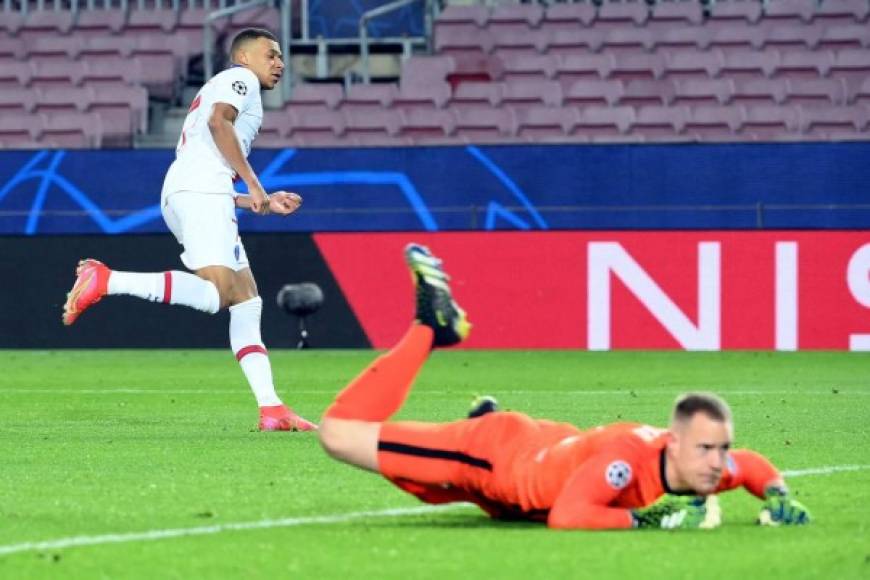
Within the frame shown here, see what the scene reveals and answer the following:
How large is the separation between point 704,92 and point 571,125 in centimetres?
161

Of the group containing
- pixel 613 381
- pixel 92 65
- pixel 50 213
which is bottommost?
pixel 613 381

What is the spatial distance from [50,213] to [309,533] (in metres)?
16.6

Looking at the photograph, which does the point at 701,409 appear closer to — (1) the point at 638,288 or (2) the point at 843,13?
(1) the point at 638,288

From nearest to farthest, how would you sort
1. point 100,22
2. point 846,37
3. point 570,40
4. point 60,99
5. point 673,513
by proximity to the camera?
point 673,513 < point 846,37 < point 570,40 < point 60,99 < point 100,22

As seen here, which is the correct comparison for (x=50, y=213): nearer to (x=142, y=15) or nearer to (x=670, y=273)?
(x=142, y=15)

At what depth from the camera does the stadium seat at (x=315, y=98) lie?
24062 mm

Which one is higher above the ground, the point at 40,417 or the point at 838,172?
the point at 838,172

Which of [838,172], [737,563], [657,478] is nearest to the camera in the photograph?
[737,563]

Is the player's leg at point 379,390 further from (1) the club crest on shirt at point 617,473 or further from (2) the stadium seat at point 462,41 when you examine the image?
(2) the stadium seat at point 462,41

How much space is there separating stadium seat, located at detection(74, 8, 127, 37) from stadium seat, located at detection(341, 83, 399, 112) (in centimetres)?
407

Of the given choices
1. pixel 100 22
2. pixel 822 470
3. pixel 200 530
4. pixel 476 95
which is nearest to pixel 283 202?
pixel 822 470

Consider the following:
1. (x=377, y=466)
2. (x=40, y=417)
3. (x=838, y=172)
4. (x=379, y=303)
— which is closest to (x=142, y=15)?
(x=379, y=303)

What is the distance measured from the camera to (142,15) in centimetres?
2645

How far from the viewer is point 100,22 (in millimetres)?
26609
